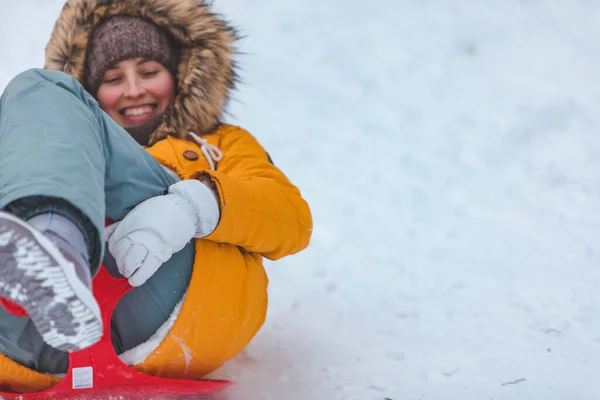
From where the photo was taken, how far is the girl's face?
1.96 meters

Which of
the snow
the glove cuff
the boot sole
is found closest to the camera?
the boot sole

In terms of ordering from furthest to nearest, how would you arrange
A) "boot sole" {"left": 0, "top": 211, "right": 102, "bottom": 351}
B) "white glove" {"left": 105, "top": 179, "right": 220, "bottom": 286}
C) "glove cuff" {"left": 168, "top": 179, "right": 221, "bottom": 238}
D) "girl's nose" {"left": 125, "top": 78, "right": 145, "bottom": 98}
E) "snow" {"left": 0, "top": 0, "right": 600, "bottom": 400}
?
"girl's nose" {"left": 125, "top": 78, "right": 145, "bottom": 98} → "snow" {"left": 0, "top": 0, "right": 600, "bottom": 400} → "glove cuff" {"left": 168, "top": 179, "right": 221, "bottom": 238} → "white glove" {"left": 105, "top": 179, "right": 220, "bottom": 286} → "boot sole" {"left": 0, "top": 211, "right": 102, "bottom": 351}

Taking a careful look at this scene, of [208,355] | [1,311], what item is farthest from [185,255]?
[1,311]

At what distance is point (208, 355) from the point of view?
133cm

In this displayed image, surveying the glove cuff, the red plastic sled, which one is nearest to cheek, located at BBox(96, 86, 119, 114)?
the glove cuff

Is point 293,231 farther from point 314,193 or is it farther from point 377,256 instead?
point 314,193

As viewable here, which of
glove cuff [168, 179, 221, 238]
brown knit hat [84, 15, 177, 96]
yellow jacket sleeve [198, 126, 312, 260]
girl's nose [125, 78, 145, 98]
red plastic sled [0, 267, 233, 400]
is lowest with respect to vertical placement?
red plastic sled [0, 267, 233, 400]

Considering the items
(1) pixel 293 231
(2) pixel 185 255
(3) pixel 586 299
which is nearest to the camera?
(2) pixel 185 255

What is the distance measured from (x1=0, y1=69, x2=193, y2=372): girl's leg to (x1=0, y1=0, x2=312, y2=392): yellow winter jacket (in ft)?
0.15

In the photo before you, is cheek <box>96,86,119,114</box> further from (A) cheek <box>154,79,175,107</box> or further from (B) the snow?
(B) the snow

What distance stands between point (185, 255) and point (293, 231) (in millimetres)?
323

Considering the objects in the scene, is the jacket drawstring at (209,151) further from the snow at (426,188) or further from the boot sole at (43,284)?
the boot sole at (43,284)

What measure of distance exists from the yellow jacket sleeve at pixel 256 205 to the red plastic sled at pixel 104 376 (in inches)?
8.6

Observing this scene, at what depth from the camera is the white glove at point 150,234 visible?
110 centimetres
